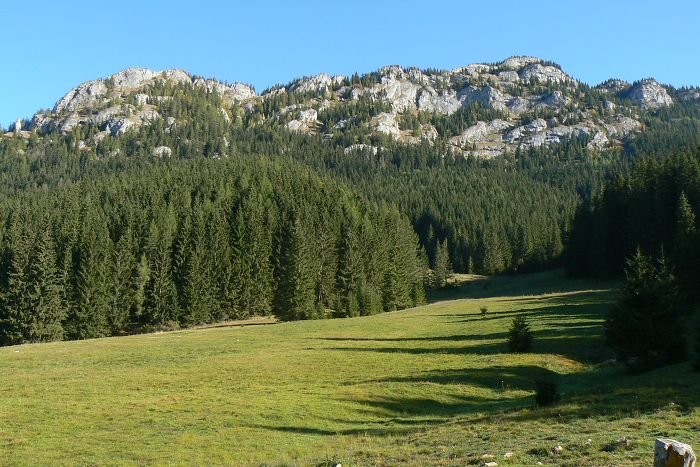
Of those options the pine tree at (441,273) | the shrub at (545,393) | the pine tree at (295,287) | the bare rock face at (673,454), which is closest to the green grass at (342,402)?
the shrub at (545,393)

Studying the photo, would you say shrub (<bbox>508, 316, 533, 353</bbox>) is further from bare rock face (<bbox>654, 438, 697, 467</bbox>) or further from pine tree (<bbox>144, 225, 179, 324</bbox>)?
pine tree (<bbox>144, 225, 179, 324</bbox>)

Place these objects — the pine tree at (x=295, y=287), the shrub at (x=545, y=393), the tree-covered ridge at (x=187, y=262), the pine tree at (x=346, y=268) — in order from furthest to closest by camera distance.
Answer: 1. the pine tree at (x=346, y=268)
2. the pine tree at (x=295, y=287)
3. the tree-covered ridge at (x=187, y=262)
4. the shrub at (x=545, y=393)

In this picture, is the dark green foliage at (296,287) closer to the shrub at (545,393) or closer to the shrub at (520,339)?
the shrub at (520,339)

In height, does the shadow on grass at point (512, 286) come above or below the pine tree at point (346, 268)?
below

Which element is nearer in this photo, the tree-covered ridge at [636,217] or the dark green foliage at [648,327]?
the dark green foliage at [648,327]

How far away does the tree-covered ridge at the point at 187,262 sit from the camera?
74.2 metres

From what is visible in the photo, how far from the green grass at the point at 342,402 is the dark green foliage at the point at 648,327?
182cm

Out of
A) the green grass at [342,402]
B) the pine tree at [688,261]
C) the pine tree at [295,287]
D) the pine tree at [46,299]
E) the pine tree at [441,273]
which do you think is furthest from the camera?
the pine tree at [441,273]

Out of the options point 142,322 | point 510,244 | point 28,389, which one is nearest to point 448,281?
point 510,244

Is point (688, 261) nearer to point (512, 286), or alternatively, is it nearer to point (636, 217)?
point (636, 217)

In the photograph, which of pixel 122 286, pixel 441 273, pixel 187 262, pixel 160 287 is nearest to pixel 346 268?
pixel 187 262

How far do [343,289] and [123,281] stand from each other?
40763mm

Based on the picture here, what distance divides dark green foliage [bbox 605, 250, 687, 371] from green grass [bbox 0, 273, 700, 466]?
5.97 feet

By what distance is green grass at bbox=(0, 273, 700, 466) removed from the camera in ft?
48.8
